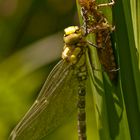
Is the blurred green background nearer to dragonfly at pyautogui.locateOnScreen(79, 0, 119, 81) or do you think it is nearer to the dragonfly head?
the dragonfly head

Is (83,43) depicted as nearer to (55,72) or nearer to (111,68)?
(55,72)

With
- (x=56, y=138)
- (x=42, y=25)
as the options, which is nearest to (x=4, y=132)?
(x=56, y=138)

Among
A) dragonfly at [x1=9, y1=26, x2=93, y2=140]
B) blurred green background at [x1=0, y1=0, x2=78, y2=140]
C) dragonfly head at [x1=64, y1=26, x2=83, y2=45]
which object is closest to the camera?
dragonfly head at [x1=64, y1=26, x2=83, y2=45]

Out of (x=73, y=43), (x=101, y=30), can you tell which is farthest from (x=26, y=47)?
(x=101, y=30)

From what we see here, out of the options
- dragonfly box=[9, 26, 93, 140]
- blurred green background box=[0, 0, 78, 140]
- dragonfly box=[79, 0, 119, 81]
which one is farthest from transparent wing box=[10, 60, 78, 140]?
blurred green background box=[0, 0, 78, 140]

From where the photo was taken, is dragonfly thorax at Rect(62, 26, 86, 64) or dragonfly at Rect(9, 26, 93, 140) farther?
dragonfly at Rect(9, 26, 93, 140)

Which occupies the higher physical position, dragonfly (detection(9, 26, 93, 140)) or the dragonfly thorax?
the dragonfly thorax
